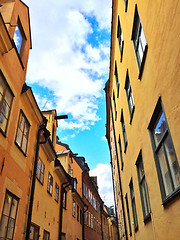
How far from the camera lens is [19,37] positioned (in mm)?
8328

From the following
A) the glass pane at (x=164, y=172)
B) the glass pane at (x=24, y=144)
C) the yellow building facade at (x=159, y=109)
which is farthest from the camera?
the glass pane at (x=24, y=144)

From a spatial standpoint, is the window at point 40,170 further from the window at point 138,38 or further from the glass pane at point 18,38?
the window at point 138,38

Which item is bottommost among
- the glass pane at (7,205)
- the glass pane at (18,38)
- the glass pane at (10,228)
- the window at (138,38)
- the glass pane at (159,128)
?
A: the glass pane at (10,228)

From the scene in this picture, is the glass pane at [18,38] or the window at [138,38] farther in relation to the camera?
the glass pane at [18,38]

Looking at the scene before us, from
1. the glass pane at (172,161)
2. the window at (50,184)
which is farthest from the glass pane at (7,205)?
the window at (50,184)

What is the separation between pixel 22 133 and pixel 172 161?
5.66 m

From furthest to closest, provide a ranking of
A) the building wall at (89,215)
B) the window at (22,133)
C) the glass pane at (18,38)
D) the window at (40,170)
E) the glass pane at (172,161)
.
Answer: the building wall at (89,215), the window at (40,170), the glass pane at (18,38), the window at (22,133), the glass pane at (172,161)

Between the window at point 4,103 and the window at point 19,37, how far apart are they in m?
2.22

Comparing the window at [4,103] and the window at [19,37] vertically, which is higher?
the window at [19,37]

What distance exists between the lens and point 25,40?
8.96 meters

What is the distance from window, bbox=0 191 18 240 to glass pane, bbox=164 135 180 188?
466 cm

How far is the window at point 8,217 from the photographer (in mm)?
5873

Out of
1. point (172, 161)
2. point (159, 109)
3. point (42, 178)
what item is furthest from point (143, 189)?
point (42, 178)

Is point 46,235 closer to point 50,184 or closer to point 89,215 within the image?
point 50,184
